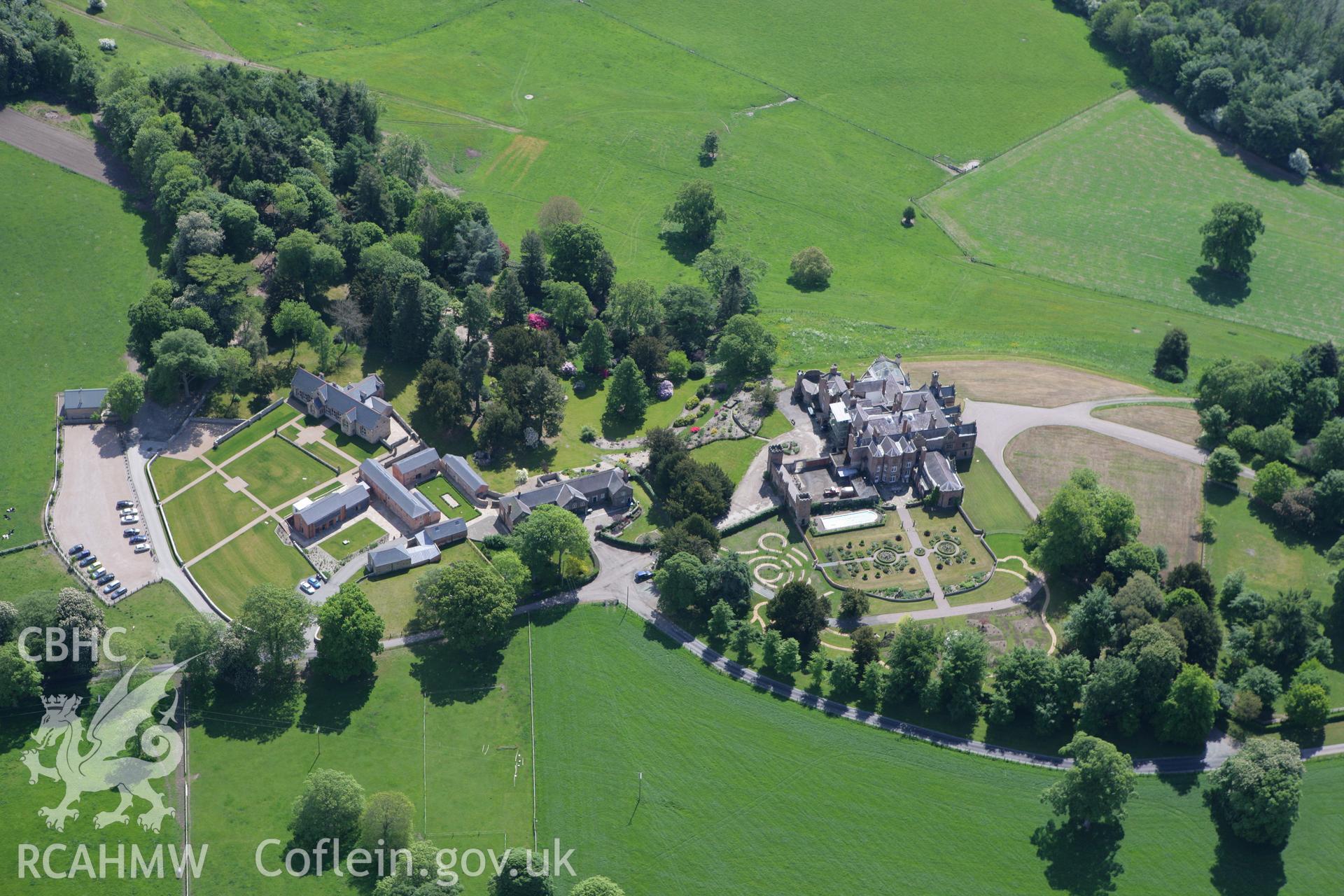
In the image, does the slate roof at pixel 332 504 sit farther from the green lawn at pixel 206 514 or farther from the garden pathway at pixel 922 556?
the garden pathway at pixel 922 556

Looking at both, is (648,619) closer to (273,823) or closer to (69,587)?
(273,823)

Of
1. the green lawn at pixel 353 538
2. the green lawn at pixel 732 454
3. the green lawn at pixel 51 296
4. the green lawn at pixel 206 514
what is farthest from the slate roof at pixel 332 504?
the green lawn at pixel 732 454

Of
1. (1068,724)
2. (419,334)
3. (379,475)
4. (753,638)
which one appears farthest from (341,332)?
(1068,724)

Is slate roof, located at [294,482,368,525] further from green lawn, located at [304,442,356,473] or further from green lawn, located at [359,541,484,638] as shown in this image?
Result: green lawn, located at [359,541,484,638]

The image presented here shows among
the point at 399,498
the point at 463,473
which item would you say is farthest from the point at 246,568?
the point at 463,473

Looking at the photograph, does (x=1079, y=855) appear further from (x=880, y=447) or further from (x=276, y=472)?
(x=276, y=472)

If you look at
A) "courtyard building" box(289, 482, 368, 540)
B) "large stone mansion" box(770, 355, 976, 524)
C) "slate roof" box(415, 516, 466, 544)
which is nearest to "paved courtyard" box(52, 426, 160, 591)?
"courtyard building" box(289, 482, 368, 540)
